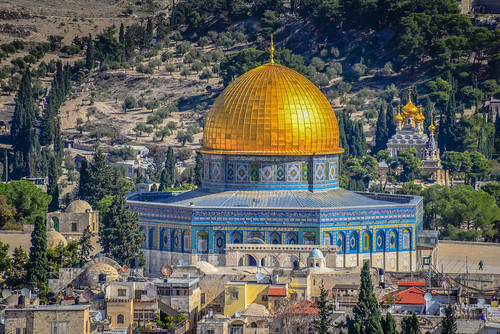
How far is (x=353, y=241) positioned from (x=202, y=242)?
567 centimetres

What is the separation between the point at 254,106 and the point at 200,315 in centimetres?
1391

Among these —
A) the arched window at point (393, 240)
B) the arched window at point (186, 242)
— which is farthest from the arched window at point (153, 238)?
the arched window at point (393, 240)

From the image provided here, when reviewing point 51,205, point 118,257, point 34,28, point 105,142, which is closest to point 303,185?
point 118,257

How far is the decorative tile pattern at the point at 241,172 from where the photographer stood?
66.1 m

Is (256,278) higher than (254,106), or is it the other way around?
(254,106)

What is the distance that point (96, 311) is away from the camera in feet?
171

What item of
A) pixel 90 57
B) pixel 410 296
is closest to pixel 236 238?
pixel 410 296

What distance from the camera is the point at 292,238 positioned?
63.5m

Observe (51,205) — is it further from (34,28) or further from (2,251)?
(34,28)

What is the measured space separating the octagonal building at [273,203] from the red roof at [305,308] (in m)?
8.79

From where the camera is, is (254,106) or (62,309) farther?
(254,106)

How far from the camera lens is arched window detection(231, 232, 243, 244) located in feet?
209

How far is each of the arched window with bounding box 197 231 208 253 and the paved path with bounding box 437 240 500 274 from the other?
992cm

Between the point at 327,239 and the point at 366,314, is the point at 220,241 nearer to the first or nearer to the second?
the point at 327,239
